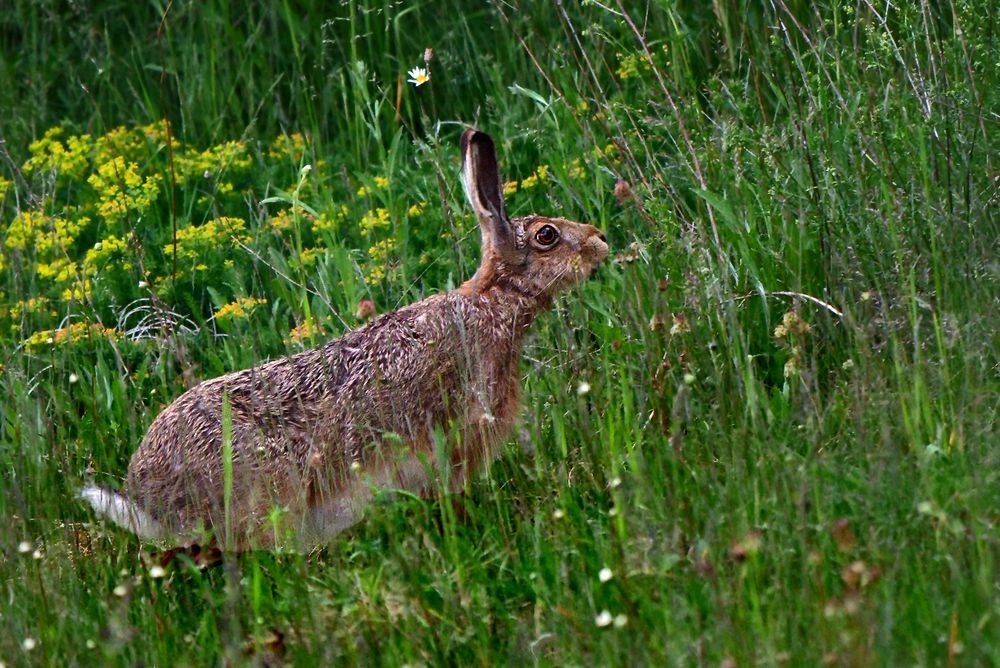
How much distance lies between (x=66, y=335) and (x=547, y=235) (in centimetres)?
177

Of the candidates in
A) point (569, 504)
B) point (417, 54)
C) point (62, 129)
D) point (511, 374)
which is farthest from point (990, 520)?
point (62, 129)

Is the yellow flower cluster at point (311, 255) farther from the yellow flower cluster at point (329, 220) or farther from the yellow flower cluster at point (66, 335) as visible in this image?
the yellow flower cluster at point (66, 335)

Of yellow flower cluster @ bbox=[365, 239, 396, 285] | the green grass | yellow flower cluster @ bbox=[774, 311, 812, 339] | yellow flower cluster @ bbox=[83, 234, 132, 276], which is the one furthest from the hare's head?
yellow flower cluster @ bbox=[83, 234, 132, 276]

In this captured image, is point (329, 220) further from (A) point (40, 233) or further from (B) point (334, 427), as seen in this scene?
(B) point (334, 427)

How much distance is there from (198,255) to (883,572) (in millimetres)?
3604

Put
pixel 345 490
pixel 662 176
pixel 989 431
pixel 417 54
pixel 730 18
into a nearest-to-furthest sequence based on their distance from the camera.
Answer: pixel 989 431 < pixel 345 490 < pixel 662 176 < pixel 730 18 < pixel 417 54

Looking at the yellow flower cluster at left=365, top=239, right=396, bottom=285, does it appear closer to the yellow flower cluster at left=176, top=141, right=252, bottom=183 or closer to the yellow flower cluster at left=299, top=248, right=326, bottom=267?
the yellow flower cluster at left=299, top=248, right=326, bottom=267

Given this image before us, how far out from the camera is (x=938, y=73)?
5219 mm

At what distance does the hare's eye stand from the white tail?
1.59 metres

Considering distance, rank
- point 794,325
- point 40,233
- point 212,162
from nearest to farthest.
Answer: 1. point 794,325
2. point 40,233
3. point 212,162

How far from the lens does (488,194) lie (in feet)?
17.1

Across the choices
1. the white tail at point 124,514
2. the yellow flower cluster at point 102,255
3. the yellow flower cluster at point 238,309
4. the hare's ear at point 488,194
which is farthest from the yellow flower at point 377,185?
the white tail at point 124,514

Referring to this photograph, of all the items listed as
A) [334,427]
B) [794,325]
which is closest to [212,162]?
[334,427]

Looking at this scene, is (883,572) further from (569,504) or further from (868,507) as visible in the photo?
(569,504)
